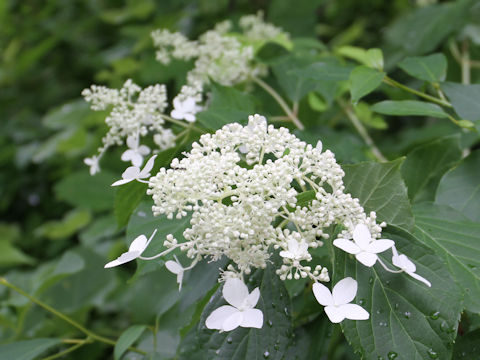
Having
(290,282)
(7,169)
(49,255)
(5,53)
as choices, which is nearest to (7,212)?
(7,169)

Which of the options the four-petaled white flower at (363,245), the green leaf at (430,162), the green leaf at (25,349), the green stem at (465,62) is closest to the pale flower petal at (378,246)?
the four-petaled white flower at (363,245)

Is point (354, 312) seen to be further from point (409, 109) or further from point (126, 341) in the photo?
point (126, 341)

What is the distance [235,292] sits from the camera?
0.64 meters

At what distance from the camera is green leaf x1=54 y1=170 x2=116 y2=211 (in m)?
1.90

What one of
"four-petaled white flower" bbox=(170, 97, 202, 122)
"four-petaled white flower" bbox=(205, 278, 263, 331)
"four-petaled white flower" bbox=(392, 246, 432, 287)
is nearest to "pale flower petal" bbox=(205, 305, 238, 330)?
"four-petaled white flower" bbox=(205, 278, 263, 331)

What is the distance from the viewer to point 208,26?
88.5 inches

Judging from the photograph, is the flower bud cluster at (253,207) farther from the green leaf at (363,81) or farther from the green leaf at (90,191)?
the green leaf at (90,191)

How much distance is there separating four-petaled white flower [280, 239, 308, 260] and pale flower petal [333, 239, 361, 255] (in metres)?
0.04

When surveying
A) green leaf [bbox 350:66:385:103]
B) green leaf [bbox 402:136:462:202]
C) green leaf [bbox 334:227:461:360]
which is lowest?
green leaf [bbox 402:136:462:202]

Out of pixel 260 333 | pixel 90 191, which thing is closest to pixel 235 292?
pixel 260 333

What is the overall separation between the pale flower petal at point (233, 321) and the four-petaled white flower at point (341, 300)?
11 centimetres

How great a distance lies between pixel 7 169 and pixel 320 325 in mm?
2767

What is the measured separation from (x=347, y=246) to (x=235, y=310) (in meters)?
0.18

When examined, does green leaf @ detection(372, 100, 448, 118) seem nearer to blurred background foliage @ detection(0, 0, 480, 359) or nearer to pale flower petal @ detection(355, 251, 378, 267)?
blurred background foliage @ detection(0, 0, 480, 359)
